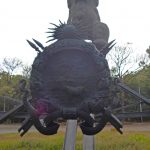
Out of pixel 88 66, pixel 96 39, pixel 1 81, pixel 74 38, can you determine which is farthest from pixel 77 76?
pixel 1 81

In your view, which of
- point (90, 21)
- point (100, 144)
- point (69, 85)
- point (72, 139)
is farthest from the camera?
point (100, 144)

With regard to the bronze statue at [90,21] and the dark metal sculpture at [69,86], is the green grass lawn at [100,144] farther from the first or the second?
the dark metal sculpture at [69,86]

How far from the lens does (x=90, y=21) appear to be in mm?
4520

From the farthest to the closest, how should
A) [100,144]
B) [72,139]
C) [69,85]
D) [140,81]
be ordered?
[140,81]
[100,144]
[72,139]
[69,85]

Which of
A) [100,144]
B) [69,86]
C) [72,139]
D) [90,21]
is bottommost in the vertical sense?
[100,144]

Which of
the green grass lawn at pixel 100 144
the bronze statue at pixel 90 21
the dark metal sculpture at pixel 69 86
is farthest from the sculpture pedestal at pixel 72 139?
the green grass lawn at pixel 100 144

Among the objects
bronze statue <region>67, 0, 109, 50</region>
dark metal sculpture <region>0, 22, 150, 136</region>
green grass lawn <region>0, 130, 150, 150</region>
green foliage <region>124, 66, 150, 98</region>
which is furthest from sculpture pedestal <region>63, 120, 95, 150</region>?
green foliage <region>124, 66, 150, 98</region>

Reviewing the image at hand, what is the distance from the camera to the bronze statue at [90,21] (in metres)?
4.44

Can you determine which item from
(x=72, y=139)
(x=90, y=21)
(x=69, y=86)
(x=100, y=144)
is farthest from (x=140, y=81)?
(x=69, y=86)

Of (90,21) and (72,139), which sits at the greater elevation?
(90,21)

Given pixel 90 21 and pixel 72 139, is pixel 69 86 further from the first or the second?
pixel 72 139

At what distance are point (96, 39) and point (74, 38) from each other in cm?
111

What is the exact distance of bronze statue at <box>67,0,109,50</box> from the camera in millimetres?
4438

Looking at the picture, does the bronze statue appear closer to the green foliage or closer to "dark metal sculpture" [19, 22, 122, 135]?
"dark metal sculpture" [19, 22, 122, 135]
